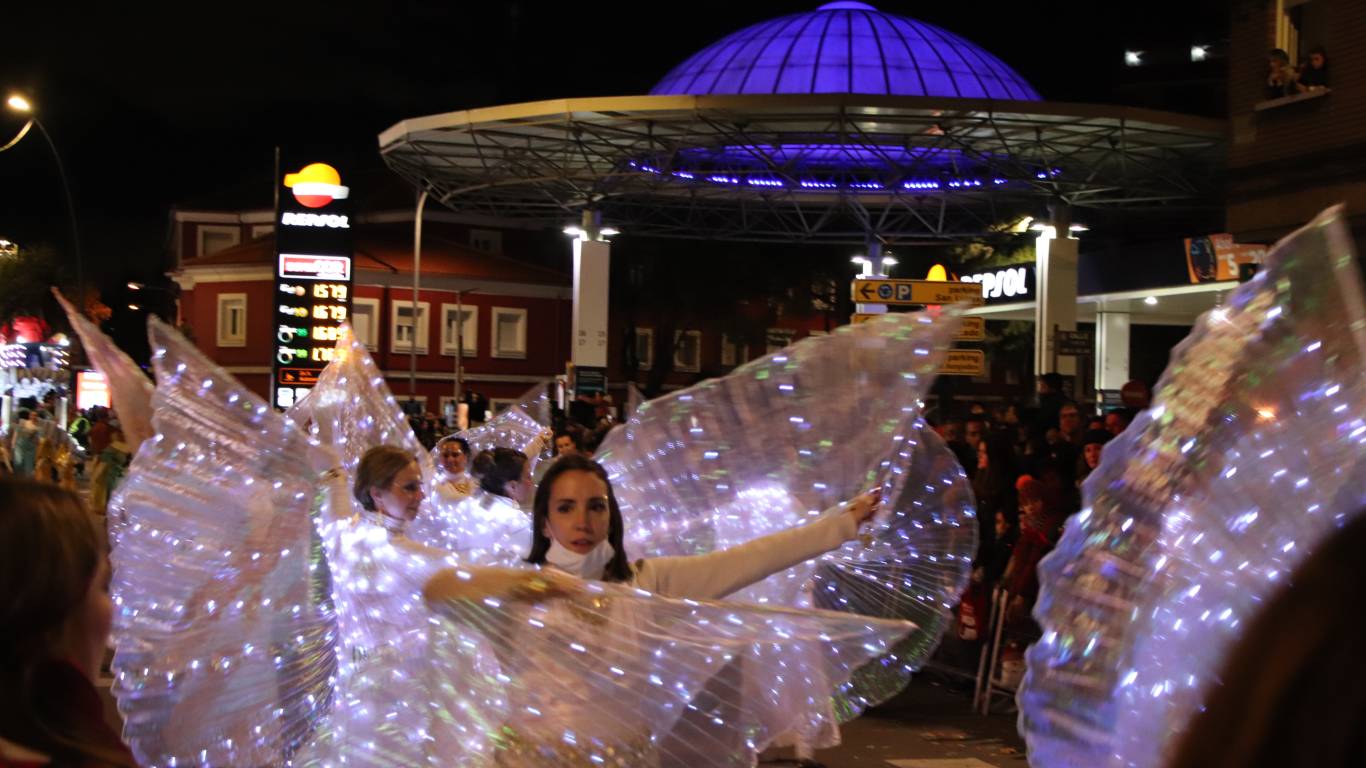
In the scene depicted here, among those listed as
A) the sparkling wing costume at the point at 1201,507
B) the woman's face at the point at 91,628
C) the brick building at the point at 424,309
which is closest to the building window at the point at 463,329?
the brick building at the point at 424,309

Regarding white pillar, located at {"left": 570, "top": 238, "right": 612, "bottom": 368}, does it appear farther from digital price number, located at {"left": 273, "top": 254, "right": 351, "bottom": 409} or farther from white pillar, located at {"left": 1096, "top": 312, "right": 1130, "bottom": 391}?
white pillar, located at {"left": 1096, "top": 312, "right": 1130, "bottom": 391}

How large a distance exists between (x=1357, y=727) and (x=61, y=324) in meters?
61.8

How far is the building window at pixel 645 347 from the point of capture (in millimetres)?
62562

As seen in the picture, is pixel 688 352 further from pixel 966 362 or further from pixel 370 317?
pixel 966 362

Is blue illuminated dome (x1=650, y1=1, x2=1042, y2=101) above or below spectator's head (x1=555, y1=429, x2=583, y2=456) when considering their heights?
above

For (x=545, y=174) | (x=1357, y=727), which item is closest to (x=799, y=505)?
(x=1357, y=727)

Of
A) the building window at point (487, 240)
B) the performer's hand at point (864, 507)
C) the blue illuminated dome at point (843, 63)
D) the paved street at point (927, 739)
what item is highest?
the blue illuminated dome at point (843, 63)

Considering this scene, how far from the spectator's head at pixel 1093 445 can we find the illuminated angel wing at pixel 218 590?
6.01 metres

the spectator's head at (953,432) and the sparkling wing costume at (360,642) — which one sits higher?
the spectator's head at (953,432)

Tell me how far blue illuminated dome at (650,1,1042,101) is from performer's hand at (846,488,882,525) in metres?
30.8

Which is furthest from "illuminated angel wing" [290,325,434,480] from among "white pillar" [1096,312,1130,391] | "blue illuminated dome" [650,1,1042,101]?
"blue illuminated dome" [650,1,1042,101]

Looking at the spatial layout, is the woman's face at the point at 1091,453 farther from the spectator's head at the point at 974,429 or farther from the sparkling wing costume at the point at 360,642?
the sparkling wing costume at the point at 360,642

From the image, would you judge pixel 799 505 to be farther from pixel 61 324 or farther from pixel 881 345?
pixel 61 324

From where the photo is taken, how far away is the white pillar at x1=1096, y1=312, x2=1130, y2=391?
33.3m
